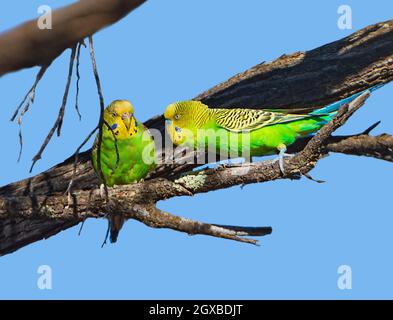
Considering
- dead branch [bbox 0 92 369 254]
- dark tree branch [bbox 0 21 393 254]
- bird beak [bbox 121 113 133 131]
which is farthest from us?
bird beak [bbox 121 113 133 131]

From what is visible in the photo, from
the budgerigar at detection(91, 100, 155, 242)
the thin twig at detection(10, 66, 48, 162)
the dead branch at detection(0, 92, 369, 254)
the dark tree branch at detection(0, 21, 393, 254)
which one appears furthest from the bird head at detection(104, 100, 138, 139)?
the thin twig at detection(10, 66, 48, 162)

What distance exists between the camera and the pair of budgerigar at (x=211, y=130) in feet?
20.8

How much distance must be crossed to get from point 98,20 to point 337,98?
3765 millimetres

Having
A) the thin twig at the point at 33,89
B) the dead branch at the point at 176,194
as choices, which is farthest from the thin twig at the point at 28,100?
the dead branch at the point at 176,194

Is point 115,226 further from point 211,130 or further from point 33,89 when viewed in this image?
point 33,89

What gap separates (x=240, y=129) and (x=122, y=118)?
0.93 m

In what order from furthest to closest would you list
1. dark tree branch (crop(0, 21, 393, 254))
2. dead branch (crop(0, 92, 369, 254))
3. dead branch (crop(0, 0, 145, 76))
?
1. dark tree branch (crop(0, 21, 393, 254))
2. dead branch (crop(0, 92, 369, 254))
3. dead branch (crop(0, 0, 145, 76))

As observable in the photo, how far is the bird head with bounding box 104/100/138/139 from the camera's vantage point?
645 cm

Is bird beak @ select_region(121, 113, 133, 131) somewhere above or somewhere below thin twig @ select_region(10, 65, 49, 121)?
above

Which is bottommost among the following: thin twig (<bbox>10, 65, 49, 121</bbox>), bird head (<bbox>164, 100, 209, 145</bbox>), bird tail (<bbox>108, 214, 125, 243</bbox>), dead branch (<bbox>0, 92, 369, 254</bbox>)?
bird tail (<bbox>108, 214, 125, 243</bbox>)

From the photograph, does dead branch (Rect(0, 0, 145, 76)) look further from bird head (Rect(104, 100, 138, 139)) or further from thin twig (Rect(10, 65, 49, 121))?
bird head (Rect(104, 100, 138, 139))

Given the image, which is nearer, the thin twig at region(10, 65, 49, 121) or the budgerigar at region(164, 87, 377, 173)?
the thin twig at region(10, 65, 49, 121)

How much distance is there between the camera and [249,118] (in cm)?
648

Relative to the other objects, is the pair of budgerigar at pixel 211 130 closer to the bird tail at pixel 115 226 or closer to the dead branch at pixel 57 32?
the bird tail at pixel 115 226
